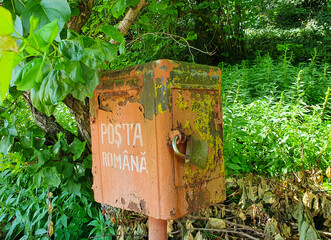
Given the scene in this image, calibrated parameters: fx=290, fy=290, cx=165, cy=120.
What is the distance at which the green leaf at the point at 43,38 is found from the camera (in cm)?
75

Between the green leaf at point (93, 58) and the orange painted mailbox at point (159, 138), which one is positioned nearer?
the green leaf at point (93, 58)

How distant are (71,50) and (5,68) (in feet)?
0.67

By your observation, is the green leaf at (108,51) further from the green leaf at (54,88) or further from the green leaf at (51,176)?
the green leaf at (51,176)

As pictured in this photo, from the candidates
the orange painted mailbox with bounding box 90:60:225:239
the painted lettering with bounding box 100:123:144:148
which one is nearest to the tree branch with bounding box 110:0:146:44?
the orange painted mailbox with bounding box 90:60:225:239

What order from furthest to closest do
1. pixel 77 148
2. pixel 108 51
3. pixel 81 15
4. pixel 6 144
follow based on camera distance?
pixel 81 15 → pixel 77 148 → pixel 6 144 → pixel 108 51

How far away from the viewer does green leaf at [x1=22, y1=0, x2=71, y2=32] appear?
35.4 inches

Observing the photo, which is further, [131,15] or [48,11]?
[131,15]

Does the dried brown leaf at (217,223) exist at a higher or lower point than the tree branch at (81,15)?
lower

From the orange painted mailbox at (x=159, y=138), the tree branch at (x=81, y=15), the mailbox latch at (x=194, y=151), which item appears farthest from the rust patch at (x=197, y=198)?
the tree branch at (x=81, y=15)

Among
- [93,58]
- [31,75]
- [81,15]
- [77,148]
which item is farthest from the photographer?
[81,15]

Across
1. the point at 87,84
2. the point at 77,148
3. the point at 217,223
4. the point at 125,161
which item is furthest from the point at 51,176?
the point at 217,223

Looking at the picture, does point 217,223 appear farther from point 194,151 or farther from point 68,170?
point 68,170

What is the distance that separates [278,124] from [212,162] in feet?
4.78

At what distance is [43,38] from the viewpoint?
775 millimetres
